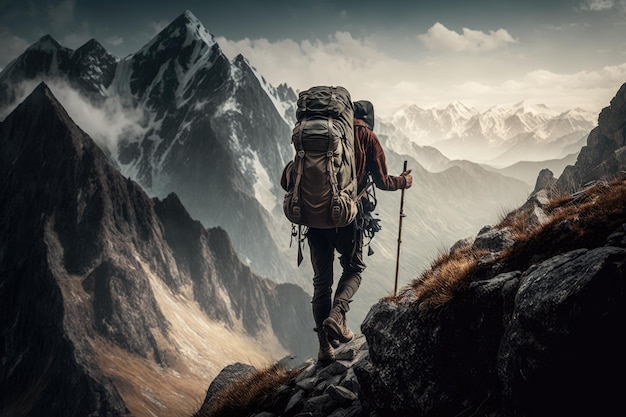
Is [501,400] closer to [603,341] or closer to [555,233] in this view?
[603,341]

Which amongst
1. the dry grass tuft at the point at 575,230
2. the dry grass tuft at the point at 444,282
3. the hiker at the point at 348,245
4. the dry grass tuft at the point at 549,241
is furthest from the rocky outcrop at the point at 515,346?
the hiker at the point at 348,245

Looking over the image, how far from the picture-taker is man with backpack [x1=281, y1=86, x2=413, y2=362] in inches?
368

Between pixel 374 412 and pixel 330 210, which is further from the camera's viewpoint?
pixel 330 210

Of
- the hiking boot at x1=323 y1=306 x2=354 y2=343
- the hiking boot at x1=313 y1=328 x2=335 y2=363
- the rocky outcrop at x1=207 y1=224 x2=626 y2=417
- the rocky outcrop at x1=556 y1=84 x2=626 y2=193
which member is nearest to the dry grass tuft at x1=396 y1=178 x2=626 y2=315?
the rocky outcrop at x1=207 y1=224 x2=626 y2=417

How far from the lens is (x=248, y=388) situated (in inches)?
398

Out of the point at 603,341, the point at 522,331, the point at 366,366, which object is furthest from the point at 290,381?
the point at 603,341

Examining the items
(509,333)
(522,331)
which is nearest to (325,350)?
(509,333)

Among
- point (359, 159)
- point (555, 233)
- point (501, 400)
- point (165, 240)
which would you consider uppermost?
point (165, 240)

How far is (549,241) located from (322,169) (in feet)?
15.1

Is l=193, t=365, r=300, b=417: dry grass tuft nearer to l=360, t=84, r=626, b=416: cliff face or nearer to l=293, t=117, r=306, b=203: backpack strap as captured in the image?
l=360, t=84, r=626, b=416: cliff face

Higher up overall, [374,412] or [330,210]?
[330,210]

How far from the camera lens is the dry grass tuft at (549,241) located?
18.5 ft

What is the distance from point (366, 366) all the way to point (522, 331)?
2.95 metres

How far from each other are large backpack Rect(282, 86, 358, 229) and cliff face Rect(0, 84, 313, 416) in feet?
393
